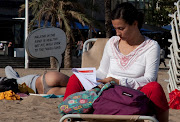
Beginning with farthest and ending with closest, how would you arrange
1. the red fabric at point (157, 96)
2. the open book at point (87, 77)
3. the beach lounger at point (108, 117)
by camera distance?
the open book at point (87, 77)
the red fabric at point (157, 96)
the beach lounger at point (108, 117)

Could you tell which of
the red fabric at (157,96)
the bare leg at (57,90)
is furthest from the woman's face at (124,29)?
the bare leg at (57,90)

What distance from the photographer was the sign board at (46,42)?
9.09 m

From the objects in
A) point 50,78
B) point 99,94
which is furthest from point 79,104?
Answer: point 50,78

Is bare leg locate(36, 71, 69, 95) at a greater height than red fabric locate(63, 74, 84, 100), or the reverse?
red fabric locate(63, 74, 84, 100)

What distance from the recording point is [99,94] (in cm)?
346

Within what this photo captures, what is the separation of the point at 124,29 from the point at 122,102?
792 millimetres

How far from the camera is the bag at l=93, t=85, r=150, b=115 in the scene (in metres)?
3.26

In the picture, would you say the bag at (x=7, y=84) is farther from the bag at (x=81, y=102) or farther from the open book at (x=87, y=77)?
the bag at (x=81, y=102)

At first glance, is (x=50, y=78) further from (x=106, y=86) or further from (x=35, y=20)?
(x=35, y=20)

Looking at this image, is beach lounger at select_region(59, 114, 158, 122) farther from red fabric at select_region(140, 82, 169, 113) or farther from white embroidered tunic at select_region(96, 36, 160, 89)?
white embroidered tunic at select_region(96, 36, 160, 89)

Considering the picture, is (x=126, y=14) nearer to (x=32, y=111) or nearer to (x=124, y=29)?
(x=124, y=29)

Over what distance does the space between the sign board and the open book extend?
525 cm

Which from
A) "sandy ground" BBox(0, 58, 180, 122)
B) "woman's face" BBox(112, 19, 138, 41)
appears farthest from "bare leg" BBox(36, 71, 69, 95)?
"woman's face" BBox(112, 19, 138, 41)

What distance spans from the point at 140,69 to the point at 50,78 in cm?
396
